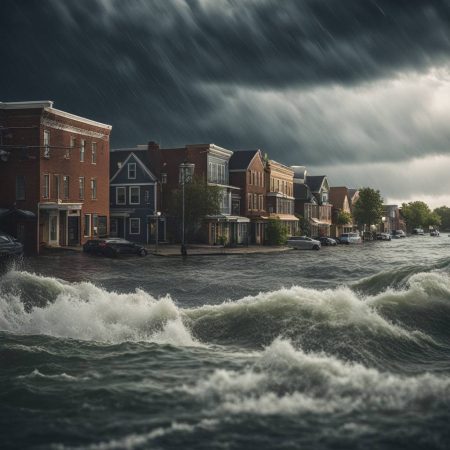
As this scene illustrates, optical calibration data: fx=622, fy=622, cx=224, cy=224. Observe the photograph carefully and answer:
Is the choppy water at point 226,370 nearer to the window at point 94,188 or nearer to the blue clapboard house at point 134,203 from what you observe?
the window at point 94,188

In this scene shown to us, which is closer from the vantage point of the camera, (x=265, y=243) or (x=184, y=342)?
(x=184, y=342)

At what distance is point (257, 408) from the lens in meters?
8.91

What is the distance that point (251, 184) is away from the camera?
244 ft

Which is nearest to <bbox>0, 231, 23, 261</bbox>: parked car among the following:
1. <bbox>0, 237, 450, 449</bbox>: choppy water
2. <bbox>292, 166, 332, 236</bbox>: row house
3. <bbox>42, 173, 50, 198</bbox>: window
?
<bbox>42, 173, 50, 198</bbox>: window

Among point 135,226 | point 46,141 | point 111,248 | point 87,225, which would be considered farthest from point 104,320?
point 135,226

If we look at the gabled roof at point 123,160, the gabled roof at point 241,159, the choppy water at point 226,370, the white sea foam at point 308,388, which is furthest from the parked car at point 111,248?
the white sea foam at point 308,388

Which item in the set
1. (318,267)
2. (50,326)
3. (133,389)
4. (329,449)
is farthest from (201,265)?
(329,449)

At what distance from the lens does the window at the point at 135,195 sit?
6506cm

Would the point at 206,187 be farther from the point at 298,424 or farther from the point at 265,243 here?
the point at 298,424

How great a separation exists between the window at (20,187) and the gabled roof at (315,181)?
63.5 m

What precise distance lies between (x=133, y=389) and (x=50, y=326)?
6268 millimetres

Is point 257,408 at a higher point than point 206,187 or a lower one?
lower

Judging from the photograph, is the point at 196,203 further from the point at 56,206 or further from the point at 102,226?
the point at 56,206

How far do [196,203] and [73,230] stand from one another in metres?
11.0
